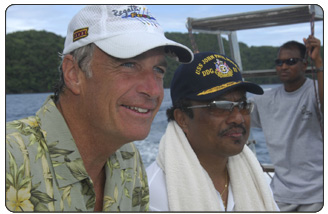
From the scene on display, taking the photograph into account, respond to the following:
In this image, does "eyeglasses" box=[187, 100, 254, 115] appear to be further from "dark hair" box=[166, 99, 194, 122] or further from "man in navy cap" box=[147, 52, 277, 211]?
"dark hair" box=[166, 99, 194, 122]

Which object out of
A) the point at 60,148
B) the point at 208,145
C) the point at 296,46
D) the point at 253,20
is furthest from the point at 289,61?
the point at 60,148

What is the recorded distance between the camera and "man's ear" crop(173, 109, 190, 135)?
2311mm

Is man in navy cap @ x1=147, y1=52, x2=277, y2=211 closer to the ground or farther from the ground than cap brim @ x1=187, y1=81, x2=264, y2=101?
closer to the ground

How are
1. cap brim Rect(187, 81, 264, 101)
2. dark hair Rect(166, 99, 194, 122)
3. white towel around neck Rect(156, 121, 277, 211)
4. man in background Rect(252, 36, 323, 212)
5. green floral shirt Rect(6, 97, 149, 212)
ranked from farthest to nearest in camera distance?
man in background Rect(252, 36, 323, 212) → dark hair Rect(166, 99, 194, 122) → cap brim Rect(187, 81, 264, 101) → white towel around neck Rect(156, 121, 277, 211) → green floral shirt Rect(6, 97, 149, 212)

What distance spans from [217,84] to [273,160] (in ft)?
5.23

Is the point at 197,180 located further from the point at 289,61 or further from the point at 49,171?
the point at 289,61

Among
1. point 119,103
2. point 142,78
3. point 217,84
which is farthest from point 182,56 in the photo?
point 217,84

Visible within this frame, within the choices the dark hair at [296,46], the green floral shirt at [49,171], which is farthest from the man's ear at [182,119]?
the dark hair at [296,46]

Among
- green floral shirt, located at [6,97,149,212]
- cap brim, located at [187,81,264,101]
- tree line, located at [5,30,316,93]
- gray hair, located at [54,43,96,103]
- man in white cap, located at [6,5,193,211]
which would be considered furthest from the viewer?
tree line, located at [5,30,316,93]

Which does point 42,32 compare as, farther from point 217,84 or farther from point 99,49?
point 99,49

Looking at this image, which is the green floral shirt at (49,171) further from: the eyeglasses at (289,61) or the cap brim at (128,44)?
the eyeglasses at (289,61)

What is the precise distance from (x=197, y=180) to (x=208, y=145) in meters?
0.20

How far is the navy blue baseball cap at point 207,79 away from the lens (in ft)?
7.25

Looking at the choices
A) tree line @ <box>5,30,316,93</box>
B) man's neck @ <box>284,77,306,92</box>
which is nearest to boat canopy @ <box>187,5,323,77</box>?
tree line @ <box>5,30,316,93</box>
